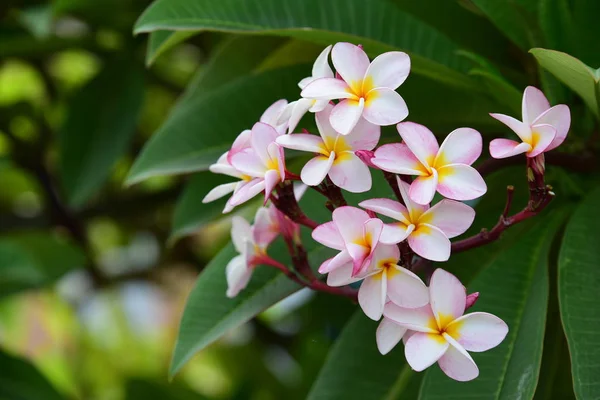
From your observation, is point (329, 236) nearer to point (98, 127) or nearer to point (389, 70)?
point (389, 70)

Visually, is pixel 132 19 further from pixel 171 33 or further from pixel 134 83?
pixel 171 33

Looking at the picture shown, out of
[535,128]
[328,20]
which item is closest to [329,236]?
[535,128]

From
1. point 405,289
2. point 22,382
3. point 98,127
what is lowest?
A: point 22,382

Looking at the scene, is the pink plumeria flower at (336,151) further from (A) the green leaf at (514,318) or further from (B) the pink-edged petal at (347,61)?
(A) the green leaf at (514,318)

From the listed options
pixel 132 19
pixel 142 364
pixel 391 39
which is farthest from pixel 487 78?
pixel 142 364

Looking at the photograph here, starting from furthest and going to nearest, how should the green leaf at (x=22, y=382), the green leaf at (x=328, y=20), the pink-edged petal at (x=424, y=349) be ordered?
the green leaf at (x=22, y=382), the green leaf at (x=328, y=20), the pink-edged petal at (x=424, y=349)

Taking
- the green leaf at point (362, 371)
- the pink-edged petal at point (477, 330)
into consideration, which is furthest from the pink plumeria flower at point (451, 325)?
the green leaf at point (362, 371)

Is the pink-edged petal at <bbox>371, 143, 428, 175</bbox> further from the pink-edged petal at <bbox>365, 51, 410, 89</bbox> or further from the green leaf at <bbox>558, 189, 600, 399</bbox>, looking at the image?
the green leaf at <bbox>558, 189, 600, 399</bbox>

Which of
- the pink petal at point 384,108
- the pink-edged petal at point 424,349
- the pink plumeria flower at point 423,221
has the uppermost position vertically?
the pink petal at point 384,108
